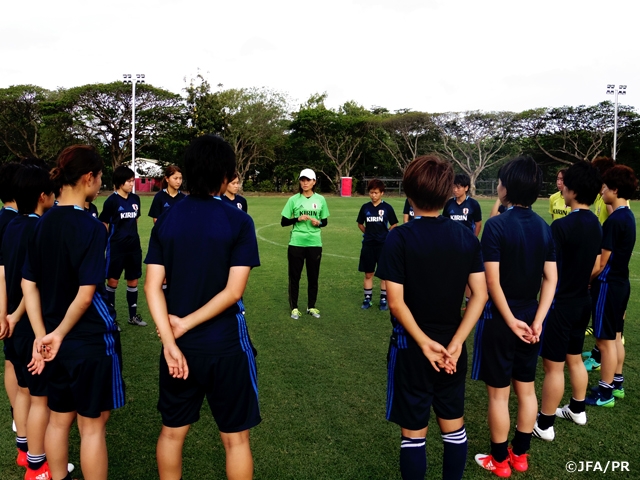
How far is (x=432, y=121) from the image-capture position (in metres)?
44.9

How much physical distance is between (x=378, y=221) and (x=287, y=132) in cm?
4158

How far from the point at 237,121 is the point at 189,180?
4275 centimetres

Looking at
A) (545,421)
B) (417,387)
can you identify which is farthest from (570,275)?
(417,387)

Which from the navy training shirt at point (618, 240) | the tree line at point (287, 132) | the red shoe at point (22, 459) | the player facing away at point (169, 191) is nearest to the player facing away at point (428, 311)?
the navy training shirt at point (618, 240)

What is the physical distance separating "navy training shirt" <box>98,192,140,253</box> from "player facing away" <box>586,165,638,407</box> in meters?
5.39

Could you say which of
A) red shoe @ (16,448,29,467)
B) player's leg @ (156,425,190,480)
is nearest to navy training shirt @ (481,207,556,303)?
player's leg @ (156,425,190,480)

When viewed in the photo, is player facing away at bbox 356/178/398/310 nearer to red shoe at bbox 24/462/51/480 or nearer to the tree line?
red shoe at bbox 24/462/51/480

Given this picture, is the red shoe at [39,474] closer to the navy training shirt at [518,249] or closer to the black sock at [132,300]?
the navy training shirt at [518,249]

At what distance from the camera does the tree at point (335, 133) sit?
147 feet

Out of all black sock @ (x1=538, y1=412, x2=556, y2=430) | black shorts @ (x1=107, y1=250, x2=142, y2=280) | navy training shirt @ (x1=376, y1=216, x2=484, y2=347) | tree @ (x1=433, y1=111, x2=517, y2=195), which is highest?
tree @ (x1=433, y1=111, x2=517, y2=195)

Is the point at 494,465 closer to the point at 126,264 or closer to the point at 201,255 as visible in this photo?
the point at 201,255

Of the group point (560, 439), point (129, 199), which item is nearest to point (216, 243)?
point (560, 439)

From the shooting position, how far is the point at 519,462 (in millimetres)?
3205

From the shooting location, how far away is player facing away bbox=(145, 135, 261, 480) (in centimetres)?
226
